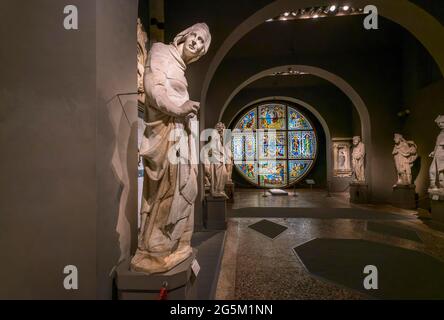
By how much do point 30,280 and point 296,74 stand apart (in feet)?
34.3

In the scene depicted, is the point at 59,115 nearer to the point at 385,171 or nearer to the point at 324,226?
the point at 324,226

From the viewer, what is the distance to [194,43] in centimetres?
152

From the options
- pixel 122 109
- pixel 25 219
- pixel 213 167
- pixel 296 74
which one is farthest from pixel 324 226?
pixel 296 74

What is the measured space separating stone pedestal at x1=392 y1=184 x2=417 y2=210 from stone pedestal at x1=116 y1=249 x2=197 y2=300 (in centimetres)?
730

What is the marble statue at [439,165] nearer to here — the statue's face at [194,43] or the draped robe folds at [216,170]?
the draped robe folds at [216,170]

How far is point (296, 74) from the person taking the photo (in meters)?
9.38

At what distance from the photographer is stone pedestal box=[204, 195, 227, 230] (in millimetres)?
4066

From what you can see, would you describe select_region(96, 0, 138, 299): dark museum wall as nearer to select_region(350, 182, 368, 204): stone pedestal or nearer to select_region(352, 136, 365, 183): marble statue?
select_region(350, 182, 368, 204): stone pedestal

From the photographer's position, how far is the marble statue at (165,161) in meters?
1.35

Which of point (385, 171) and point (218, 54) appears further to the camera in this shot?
point (385, 171)

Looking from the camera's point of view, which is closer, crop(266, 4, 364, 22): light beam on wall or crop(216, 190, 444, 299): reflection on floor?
crop(216, 190, 444, 299): reflection on floor

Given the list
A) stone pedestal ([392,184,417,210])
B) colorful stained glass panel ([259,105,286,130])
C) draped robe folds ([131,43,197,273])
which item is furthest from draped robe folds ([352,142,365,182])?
draped robe folds ([131,43,197,273])

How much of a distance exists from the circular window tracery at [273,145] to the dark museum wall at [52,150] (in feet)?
34.8

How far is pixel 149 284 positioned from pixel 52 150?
3.46 ft
